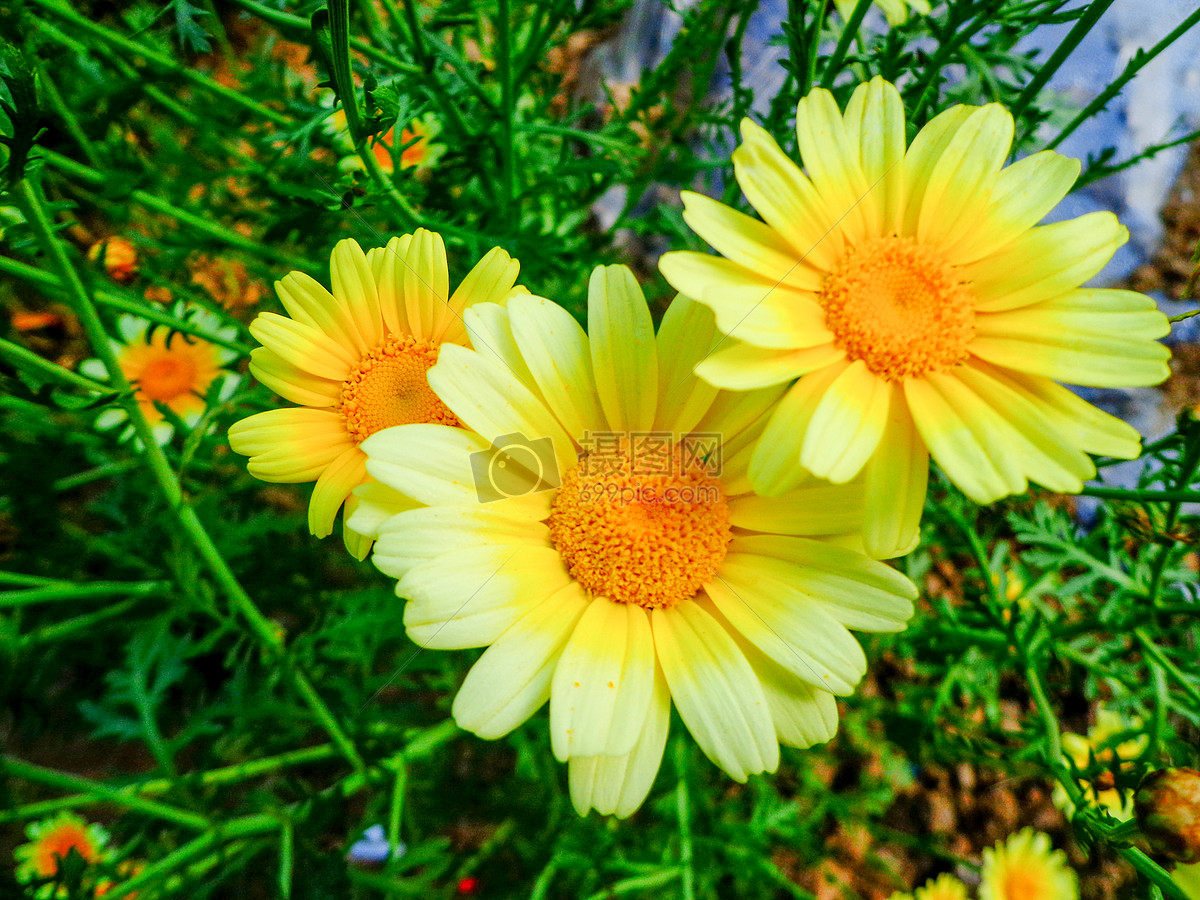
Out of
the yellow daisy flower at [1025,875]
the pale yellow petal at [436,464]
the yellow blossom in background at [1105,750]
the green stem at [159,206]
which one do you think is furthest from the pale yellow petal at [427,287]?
the yellow daisy flower at [1025,875]

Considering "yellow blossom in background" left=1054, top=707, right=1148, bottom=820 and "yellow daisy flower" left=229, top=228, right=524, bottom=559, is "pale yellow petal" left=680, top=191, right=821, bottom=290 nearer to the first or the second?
"yellow daisy flower" left=229, top=228, right=524, bottom=559

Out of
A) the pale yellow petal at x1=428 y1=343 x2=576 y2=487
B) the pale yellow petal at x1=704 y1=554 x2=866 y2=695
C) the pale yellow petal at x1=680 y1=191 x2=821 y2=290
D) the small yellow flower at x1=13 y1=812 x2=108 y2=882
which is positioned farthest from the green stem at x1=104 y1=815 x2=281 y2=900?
the pale yellow petal at x1=680 y1=191 x2=821 y2=290

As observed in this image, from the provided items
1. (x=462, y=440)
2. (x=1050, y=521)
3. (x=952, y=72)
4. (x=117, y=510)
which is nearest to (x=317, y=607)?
(x=117, y=510)

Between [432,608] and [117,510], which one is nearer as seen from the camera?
[432,608]

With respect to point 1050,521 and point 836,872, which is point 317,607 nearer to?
point 1050,521

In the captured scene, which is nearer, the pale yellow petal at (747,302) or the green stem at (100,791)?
the pale yellow petal at (747,302)

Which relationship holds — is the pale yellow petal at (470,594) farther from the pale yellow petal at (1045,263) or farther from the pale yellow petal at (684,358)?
the pale yellow petal at (1045,263)
